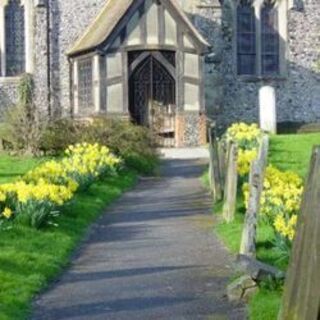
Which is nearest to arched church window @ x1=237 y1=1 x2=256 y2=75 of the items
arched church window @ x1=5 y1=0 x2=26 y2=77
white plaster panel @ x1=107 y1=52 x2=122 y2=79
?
white plaster panel @ x1=107 y1=52 x2=122 y2=79

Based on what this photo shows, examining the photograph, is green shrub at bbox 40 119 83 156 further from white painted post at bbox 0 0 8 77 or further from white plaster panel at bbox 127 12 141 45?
white painted post at bbox 0 0 8 77

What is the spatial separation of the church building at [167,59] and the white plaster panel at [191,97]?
0.04 m

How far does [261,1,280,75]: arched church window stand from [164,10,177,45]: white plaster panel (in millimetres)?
7399

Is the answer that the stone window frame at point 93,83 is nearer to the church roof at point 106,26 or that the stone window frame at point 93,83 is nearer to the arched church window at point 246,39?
the church roof at point 106,26

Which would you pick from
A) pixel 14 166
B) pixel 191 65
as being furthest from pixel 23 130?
pixel 191 65

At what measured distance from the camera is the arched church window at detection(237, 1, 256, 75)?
116 feet

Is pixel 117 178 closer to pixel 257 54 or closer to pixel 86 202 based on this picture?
pixel 86 202

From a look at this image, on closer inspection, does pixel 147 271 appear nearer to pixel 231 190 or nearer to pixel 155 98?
pixel 231 190

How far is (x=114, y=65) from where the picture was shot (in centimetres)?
2902

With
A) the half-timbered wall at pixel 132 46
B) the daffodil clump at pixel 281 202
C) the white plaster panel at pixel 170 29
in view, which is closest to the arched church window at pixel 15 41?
the half-timbered wall at pixel 132 46

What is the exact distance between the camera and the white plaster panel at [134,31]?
28812 millimetres

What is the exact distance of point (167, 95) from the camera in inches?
1204

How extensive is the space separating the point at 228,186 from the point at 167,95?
18.4m

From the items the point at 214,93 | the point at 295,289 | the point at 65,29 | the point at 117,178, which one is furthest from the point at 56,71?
the point at 295,289
